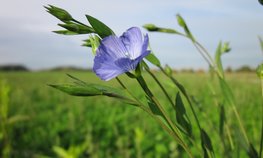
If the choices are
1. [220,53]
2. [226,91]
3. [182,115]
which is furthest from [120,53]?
[220,53]

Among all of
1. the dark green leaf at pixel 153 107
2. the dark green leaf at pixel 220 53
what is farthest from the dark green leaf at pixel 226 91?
the dark green leaf at pixel 153 107

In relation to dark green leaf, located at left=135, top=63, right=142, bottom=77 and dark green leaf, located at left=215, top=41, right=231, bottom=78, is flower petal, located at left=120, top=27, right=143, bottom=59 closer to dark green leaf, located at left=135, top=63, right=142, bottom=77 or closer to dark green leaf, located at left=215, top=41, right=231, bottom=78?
dark green leaf, located at left=135, top=63, right=142, bottom=77

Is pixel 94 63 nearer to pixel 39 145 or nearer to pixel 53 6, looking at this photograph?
pixel 53 6

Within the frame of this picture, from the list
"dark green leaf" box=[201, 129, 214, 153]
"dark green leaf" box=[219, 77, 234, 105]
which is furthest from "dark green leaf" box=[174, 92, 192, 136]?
"dark green leaf" box=[219, 77, 234, 105]

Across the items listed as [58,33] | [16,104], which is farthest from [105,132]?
[58,33]

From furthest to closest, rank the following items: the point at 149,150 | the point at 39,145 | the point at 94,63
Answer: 1. the point at 39,145
2. the point at 149,150
3. the point at 94,63
